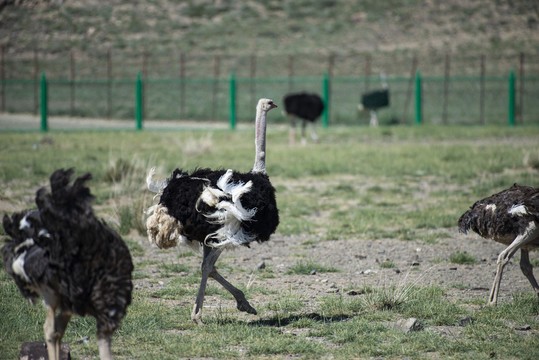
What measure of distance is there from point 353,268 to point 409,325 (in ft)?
7.55

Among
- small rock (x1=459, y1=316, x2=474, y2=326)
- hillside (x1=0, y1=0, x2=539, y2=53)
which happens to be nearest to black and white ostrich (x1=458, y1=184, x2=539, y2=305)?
small rock (x1=459, y1=316, x2=474, y2=326)

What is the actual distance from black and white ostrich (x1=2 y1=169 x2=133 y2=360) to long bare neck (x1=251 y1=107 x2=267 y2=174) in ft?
7.67

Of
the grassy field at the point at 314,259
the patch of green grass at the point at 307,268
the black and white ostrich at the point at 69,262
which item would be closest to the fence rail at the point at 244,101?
the grassy field at the point at 314,259

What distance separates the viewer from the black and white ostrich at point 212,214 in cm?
582

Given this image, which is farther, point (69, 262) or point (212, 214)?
point (212, 214)

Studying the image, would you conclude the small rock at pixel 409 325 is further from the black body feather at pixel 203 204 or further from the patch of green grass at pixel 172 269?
the patch of green grass at pixel 172 269

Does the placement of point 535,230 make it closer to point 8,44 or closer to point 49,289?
point 49,289

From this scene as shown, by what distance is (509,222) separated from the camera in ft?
20.4

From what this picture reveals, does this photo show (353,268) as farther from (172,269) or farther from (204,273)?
(204,273)

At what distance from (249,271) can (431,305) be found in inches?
89.2

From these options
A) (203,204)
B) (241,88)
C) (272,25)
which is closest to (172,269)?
(203,204)

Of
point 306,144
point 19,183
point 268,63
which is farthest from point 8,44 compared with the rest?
point 19,183

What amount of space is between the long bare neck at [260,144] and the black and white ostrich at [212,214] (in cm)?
34

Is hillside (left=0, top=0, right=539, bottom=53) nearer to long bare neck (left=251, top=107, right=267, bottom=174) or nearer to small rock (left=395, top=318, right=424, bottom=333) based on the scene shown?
long bare neck (left=251, top=107, right=267, bottom=174)
